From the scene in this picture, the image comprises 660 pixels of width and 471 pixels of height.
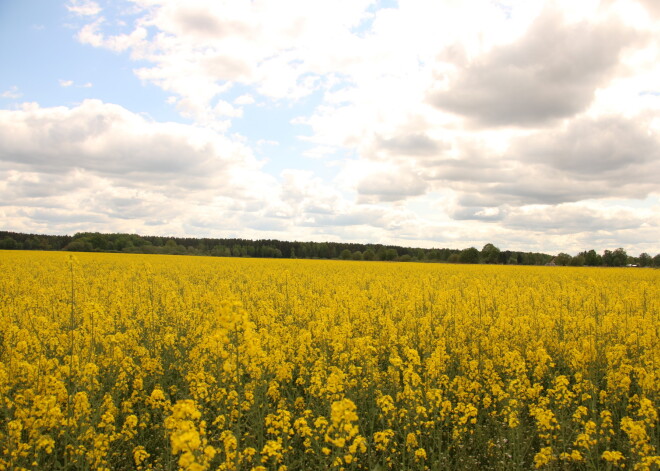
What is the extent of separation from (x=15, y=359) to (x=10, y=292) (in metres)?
9.97

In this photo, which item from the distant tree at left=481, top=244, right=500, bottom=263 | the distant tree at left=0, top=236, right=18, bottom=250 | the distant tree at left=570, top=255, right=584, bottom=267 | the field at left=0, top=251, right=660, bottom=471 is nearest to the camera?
the field at left=0, top=251, right=660, bottom=471

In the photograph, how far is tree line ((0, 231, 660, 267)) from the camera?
68.0 m

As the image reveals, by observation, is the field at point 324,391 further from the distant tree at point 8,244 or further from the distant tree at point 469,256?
the distant tree at point 8,244

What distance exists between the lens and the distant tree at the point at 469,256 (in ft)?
232

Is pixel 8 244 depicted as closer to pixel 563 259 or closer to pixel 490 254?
pixel 490 254

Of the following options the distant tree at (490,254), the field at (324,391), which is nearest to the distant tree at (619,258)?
the distant tree at (490,254)

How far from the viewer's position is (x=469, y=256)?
71000 millimetres

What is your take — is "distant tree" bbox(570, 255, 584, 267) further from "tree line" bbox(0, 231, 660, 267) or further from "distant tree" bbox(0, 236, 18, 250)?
"distant tree" bbox(0, 236, 18, 250)

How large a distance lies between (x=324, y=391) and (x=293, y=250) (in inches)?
3118

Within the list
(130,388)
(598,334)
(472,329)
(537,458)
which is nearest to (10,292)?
(130,388)

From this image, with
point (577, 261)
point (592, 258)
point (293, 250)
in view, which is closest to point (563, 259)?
point (577, 261)

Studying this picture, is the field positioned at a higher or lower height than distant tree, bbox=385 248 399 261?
lower

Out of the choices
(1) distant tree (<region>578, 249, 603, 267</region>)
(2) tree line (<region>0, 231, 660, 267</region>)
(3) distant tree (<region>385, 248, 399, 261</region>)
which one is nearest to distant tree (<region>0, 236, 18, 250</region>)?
(2) tree line (<region>0, 231, 660, 267</region>)

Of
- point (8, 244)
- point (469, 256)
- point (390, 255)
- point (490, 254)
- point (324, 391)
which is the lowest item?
point (324, 391)
